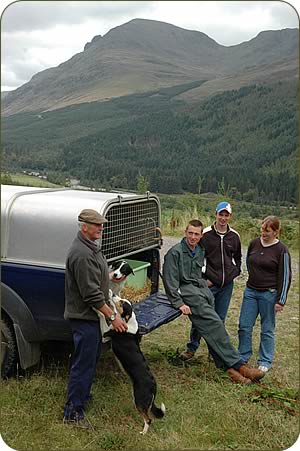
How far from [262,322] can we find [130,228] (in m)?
1.47

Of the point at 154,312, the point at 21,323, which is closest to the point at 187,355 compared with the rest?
the point at 154,312

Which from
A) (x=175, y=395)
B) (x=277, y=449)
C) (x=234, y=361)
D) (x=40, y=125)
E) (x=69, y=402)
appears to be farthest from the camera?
(x=40, y=125)

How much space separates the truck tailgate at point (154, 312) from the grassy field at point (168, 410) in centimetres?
50

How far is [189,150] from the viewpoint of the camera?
23.8 meters

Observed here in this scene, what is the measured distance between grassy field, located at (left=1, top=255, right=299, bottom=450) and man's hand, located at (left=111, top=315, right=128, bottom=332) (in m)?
0.64

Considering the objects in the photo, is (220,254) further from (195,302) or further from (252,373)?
(252,373)

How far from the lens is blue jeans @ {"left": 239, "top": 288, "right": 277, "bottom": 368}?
4574 millimetres

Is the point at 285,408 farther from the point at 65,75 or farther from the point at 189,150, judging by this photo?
the point at 65,75

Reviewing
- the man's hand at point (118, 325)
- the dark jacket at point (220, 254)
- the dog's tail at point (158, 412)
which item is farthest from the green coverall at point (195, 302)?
the dog's tail at point (158, 412)

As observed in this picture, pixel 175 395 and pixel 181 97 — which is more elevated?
pixel 181 97

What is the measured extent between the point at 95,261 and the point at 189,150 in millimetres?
20861

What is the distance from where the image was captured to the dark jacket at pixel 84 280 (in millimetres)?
3285

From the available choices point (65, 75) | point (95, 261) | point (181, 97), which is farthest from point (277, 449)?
point (181, 97)

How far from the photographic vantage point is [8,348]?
3908 millimetres
